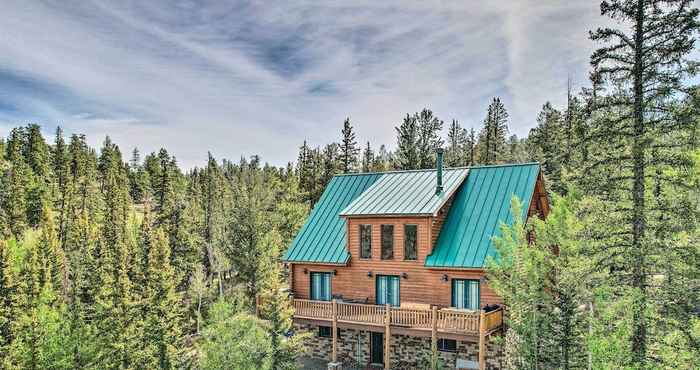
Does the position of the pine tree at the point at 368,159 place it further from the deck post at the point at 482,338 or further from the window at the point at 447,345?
the deck post at the point at 482,338

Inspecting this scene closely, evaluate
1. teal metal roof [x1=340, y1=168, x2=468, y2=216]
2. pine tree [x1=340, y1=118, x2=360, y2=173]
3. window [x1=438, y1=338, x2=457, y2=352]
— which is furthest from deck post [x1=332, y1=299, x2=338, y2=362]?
pine tree [x1=340, y1=118, x2=360, y2=173]

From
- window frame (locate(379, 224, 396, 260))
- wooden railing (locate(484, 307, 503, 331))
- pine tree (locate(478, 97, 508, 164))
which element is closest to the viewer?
wooden railing (locate(484, 307, 503, 331))

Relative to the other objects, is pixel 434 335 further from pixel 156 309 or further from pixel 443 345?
pixel 156 309

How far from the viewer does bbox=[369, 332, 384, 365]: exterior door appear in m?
23.6

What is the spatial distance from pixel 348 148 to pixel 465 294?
2921 centimetres

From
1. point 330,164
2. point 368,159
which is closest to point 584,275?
point 330,164

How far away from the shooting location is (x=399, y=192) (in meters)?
25.3

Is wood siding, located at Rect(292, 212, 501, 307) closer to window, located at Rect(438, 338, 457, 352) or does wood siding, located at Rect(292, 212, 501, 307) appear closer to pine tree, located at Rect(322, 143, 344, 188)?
window, located at Rect(438, 338, 457, 352)

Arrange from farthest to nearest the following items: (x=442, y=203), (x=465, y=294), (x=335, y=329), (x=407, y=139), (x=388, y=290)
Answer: (x=407, y=139), (x=388, y=290), (x=442, y=203), (x=335, y=329), (x=465, y=294)

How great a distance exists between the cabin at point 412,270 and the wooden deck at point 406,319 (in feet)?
0.13

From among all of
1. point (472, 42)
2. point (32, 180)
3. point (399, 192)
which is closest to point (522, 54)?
point (472, 42)

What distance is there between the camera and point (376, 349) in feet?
77.8

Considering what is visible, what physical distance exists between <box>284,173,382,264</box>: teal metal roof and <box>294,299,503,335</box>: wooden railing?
93.0 inches

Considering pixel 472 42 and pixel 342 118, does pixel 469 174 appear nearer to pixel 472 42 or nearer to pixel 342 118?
pixel 472 42
